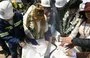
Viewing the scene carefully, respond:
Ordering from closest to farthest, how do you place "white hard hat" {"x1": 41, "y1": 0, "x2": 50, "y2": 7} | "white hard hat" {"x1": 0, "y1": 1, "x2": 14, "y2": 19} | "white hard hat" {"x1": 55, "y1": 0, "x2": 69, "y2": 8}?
"white hard hat" {"x1": 0, "y1": 1, "x2": 14, "y2": 19} < "white hard hat" {"x1": 55, "y1": 0, "x2": 69, "y2": 8} < "white hard hat" {"x1": 41, "y1": 0, "x2": 50, "y2": 7}

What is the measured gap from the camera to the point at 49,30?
3.04 meters

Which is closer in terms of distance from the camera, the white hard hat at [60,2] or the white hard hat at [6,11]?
the white hard hat at [6,11]

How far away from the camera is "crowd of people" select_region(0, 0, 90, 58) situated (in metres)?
2.84

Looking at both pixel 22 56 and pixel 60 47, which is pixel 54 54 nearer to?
pixel 60 47

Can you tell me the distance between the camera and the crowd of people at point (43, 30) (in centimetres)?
284

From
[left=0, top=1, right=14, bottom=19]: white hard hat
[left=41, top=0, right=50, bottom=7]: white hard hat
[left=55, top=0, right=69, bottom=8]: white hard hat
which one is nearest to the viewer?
[left=0, top=1, right=14, bottom=19]: white hard hat

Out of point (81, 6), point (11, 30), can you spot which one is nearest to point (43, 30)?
point (11, 30)

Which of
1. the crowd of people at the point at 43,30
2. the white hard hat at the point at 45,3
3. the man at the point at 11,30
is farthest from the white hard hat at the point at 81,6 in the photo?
the man at the point at 11,30

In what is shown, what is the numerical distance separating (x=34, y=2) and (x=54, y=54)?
2.20 ft

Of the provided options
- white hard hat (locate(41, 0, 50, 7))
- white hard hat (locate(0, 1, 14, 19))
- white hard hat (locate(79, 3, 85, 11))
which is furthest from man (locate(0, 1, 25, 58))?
white hard hat (locate(79, 3, 85, 11))

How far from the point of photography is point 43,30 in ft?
9.80

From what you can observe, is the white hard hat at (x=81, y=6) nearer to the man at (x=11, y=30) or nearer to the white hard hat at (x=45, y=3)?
the white hard hat at (x=45, y=3)

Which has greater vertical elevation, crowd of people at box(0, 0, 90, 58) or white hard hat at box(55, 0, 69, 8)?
white hard hat at box(55, 0, 69, 8)

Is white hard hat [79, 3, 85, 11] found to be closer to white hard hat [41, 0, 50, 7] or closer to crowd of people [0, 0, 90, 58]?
crowd of people [0, 0, 90, 58]
